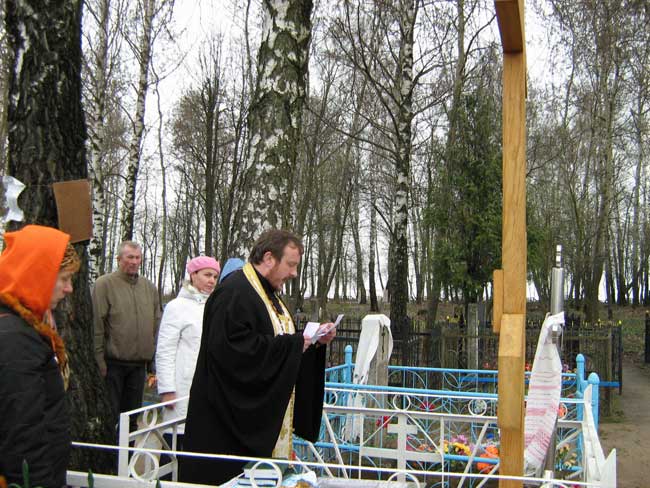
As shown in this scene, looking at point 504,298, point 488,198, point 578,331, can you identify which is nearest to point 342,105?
point 488,198

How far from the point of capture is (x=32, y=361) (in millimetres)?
2205

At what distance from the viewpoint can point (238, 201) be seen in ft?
16.7

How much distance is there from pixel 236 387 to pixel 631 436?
712 centimetres

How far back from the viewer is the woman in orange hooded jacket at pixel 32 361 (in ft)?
6.96

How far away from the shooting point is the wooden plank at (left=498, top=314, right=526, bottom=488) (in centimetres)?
217

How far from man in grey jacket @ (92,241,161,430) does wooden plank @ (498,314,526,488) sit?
365cm

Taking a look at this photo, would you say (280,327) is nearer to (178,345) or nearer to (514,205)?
(178,345)

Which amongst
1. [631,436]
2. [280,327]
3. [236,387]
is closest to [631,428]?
[631,436]

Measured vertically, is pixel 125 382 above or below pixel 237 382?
below

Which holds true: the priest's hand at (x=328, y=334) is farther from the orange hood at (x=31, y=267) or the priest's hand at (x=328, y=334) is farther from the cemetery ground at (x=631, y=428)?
the cemetery ground at (x=631, y=428)

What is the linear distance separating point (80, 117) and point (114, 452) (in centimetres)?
209

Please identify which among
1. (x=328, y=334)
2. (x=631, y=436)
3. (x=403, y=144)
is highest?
(x=403, y=144)

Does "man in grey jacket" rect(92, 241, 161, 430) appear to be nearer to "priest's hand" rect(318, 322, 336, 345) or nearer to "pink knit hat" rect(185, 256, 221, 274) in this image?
"pink knit hat" rect(185, 256, 221, 274)

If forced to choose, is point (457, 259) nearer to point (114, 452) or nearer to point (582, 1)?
point (582, 1)
